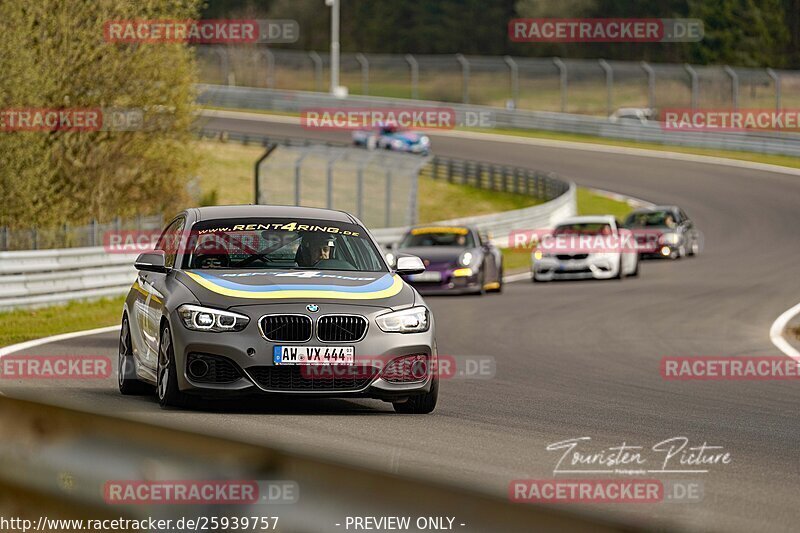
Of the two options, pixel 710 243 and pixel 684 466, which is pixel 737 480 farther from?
pixel 710 243

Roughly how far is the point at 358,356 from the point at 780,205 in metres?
40.5

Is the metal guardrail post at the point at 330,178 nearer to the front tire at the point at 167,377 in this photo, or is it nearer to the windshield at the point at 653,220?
the windshield at the point at 653,220

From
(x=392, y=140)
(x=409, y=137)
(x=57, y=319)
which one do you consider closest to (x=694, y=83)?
(x=409, y=137)

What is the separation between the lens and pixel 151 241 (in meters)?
25.5

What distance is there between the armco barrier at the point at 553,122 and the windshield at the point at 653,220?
2429cm

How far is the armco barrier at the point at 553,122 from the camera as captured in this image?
61500 millimetres

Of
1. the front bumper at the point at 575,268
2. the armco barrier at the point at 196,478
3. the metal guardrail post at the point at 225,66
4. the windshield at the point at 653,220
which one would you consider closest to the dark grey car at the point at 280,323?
the armco barrier at the point at 196,478

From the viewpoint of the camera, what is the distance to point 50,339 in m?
16.6

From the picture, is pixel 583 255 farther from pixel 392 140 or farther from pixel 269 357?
pixel 392 140

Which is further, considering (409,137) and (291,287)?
(409,137)

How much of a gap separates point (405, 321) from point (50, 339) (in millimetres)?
7611

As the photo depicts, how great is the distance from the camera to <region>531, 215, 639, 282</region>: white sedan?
29.0 meters

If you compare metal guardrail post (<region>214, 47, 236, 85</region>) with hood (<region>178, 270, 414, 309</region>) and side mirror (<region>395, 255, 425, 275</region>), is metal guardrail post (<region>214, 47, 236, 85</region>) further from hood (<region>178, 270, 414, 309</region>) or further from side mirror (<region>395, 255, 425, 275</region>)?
hood (<region>178, 270, 414, 309</region>)

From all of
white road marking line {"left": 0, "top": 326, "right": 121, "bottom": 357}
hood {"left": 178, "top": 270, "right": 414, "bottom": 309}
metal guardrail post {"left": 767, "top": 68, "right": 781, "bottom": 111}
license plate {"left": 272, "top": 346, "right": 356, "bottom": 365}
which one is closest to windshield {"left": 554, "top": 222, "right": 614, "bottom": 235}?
white road marking line {"left": 0, "top": 326, "right": 121, "bottom": 357}
